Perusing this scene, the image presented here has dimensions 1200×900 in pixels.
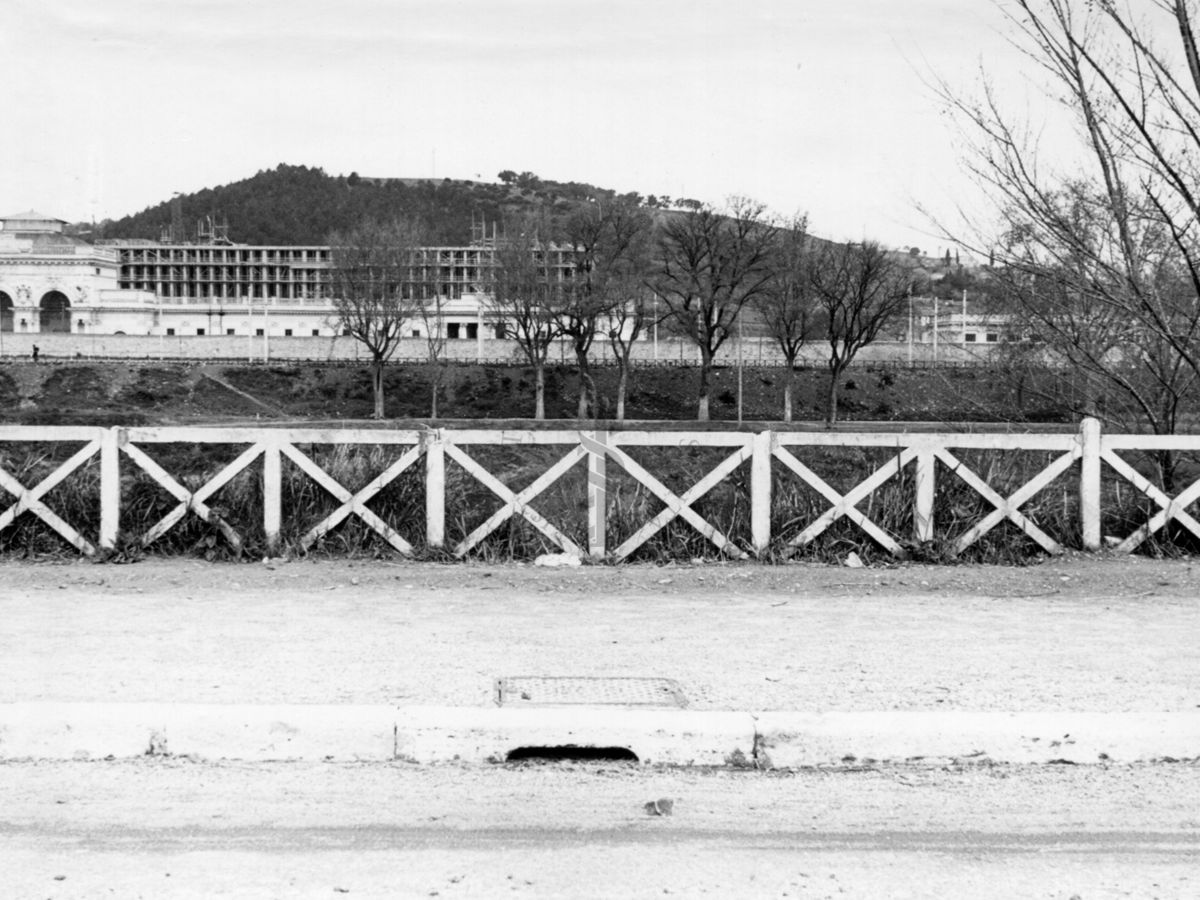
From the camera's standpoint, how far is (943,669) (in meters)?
7.41

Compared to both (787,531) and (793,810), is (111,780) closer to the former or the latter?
(793,810)

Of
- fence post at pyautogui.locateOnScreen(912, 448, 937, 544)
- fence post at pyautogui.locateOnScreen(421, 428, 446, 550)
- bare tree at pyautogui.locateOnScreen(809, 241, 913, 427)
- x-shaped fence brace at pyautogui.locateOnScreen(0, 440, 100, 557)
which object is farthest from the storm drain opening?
bare tree at pyautogui.locateOnScreen(809, 241, 913, 427)

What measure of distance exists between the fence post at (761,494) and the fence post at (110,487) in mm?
5790

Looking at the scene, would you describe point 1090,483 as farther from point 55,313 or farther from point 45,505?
point 55,313

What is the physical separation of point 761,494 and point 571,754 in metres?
5.88

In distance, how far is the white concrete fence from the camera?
38.1 ft

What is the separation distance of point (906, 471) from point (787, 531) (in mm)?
1393

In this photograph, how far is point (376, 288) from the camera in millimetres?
95938

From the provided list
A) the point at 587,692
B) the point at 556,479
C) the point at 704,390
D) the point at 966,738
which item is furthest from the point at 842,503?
the point at 704,390

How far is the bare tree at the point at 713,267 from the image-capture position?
8875 cm

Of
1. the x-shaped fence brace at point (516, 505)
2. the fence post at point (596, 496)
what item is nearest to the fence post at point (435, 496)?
the x-shaped fence brace at point (516, 505)

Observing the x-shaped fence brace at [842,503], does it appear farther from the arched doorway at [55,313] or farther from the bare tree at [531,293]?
the arched doorway at [55,313]

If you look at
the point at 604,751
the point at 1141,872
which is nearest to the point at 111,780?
the point at 604,751

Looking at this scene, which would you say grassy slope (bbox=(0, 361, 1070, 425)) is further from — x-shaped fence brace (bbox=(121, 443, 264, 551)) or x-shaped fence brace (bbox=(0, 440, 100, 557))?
x-shaped fence brace (bbox=(121, 443, 264, 551))
